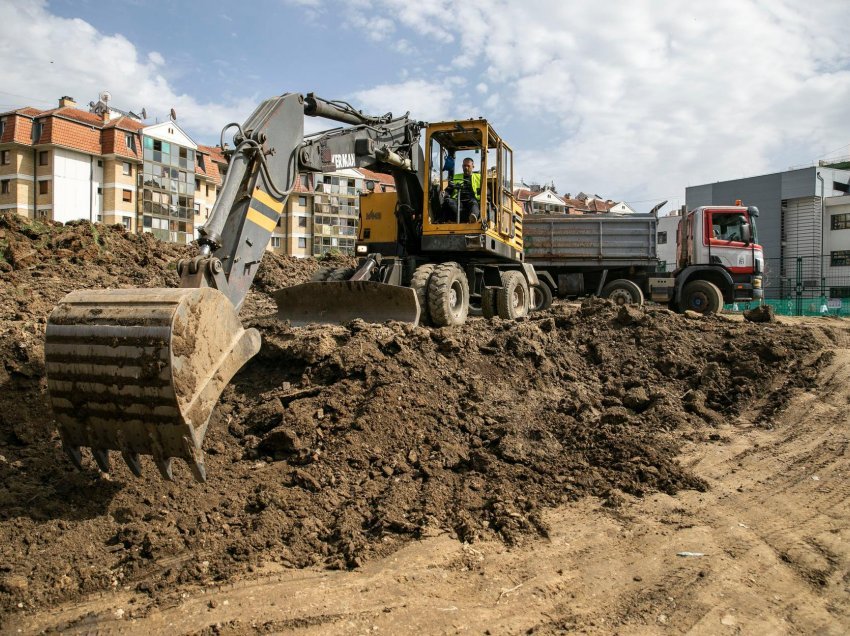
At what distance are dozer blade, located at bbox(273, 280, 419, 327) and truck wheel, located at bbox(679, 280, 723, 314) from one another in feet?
34.3

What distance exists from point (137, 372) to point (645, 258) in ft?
48.6

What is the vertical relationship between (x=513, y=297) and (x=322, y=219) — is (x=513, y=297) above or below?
below

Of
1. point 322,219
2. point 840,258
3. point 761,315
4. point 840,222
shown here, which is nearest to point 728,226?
point 761,315

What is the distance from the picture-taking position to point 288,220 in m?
65.8

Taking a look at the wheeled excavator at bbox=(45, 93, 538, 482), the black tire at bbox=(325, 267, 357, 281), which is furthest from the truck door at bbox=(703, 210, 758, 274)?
the black tire at bbox=(325, 267, 357, 281)

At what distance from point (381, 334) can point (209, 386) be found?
298 cm

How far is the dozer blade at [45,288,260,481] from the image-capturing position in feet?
11.6

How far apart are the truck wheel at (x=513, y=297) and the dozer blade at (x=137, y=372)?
6773 millimetres

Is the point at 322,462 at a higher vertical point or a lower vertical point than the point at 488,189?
lower

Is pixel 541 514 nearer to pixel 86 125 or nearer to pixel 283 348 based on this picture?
pixel 283 348

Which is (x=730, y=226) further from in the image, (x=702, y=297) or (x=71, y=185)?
(x=71, y=185)

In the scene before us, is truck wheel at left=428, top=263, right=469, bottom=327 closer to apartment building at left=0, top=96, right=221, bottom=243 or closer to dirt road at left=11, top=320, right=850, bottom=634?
dirt road at left=11, top=320, right=850, bottom=634

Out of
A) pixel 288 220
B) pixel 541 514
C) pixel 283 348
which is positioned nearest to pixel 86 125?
pixel 288 220

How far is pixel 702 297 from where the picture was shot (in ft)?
50.9
